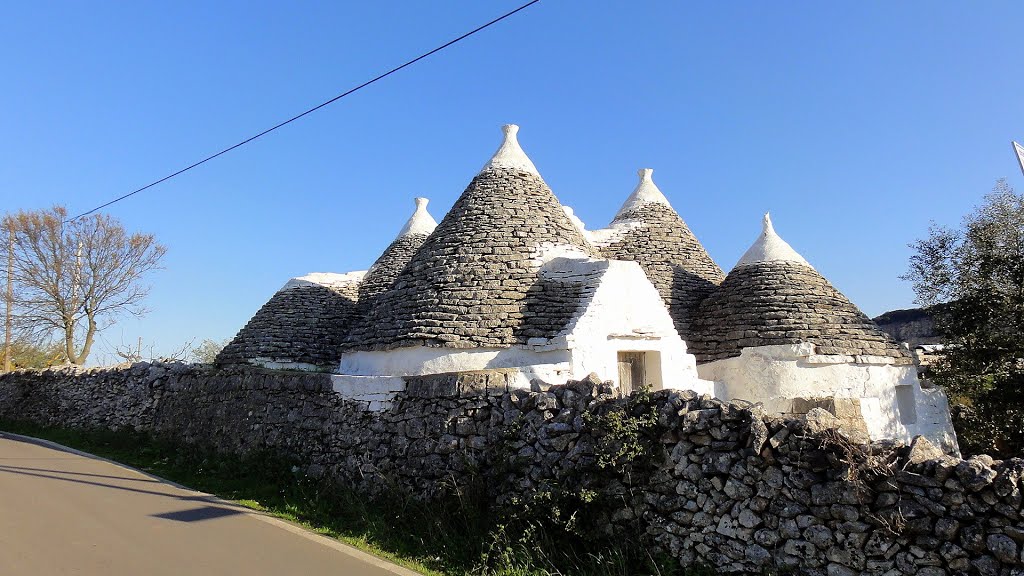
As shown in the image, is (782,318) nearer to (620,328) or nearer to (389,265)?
(620,328)

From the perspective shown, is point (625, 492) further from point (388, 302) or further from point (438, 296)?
point (388, 302)

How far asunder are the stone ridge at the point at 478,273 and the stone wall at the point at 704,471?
1.69 meters

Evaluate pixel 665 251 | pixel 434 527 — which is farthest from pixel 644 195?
pixel 434 527

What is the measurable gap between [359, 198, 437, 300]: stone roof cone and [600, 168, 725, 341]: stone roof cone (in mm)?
4811

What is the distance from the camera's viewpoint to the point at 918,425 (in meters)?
10.5

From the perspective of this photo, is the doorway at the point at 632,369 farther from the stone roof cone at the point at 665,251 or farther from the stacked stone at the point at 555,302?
the stone roof cone at the point at 665,251

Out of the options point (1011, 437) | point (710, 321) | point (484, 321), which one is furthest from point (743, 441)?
point (1011, 437)

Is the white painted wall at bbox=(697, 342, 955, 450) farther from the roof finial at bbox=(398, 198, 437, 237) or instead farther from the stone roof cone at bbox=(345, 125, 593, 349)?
the roof finial at bbox=(398, 198, 437, 237)

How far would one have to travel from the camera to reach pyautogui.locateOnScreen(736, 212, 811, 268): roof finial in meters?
12.0

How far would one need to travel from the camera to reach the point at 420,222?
17031mm

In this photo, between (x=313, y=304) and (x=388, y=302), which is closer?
(x=388, y=302)

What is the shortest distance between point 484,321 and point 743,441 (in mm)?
5202

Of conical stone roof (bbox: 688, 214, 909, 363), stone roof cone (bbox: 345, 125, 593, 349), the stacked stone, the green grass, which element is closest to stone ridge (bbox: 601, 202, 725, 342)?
conical stone roof (bbox: 688, 214, 909, 363)

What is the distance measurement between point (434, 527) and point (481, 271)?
4655 millimetres
